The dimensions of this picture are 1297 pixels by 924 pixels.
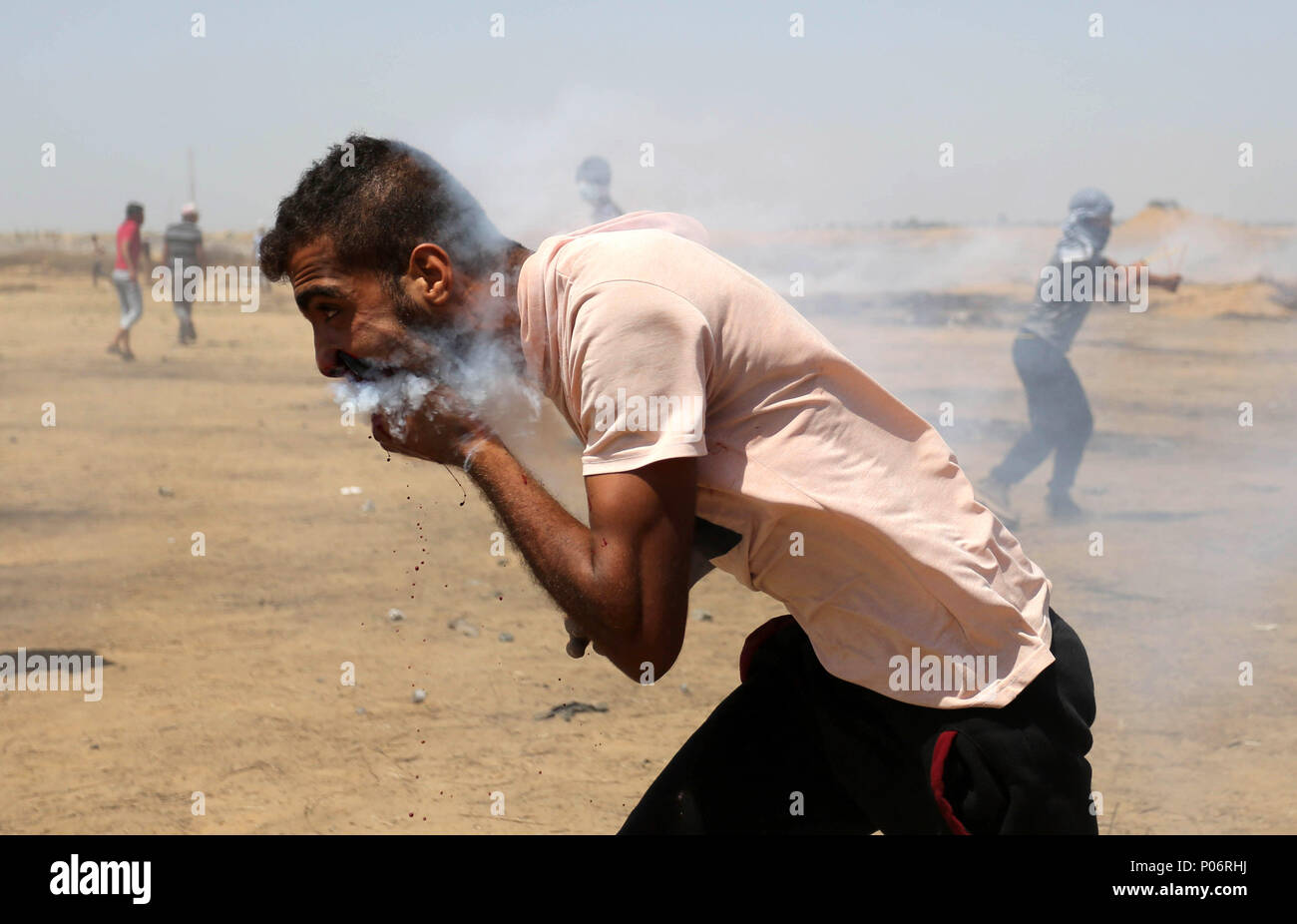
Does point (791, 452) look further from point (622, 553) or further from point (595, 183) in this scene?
point (595, 183)

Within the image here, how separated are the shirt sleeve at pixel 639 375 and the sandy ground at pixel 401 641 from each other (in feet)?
7.71

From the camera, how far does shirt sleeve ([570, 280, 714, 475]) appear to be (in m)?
1.66

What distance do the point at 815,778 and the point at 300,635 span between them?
11.8 feet

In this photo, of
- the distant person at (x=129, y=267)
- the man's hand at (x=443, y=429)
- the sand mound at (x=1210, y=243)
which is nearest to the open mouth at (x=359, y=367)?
the man's hand at (x=443, y=429)

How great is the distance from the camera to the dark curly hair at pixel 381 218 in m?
1.94

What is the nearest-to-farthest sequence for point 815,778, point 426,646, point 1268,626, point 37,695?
point 815,778 < point 37,695 < point 426,646 < point 1268,626

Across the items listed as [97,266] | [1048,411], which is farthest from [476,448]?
[97,266]

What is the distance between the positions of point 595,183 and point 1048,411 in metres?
3.29

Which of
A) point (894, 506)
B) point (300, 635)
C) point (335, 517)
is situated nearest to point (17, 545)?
point (335, 517)

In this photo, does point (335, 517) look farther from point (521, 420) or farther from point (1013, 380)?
point (1013, 380)

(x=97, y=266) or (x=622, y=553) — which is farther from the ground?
(x=97, y=266)

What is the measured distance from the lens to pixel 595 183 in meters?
8.92

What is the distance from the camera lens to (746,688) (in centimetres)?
225

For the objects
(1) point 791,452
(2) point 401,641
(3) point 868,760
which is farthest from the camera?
(2) point 401,641
